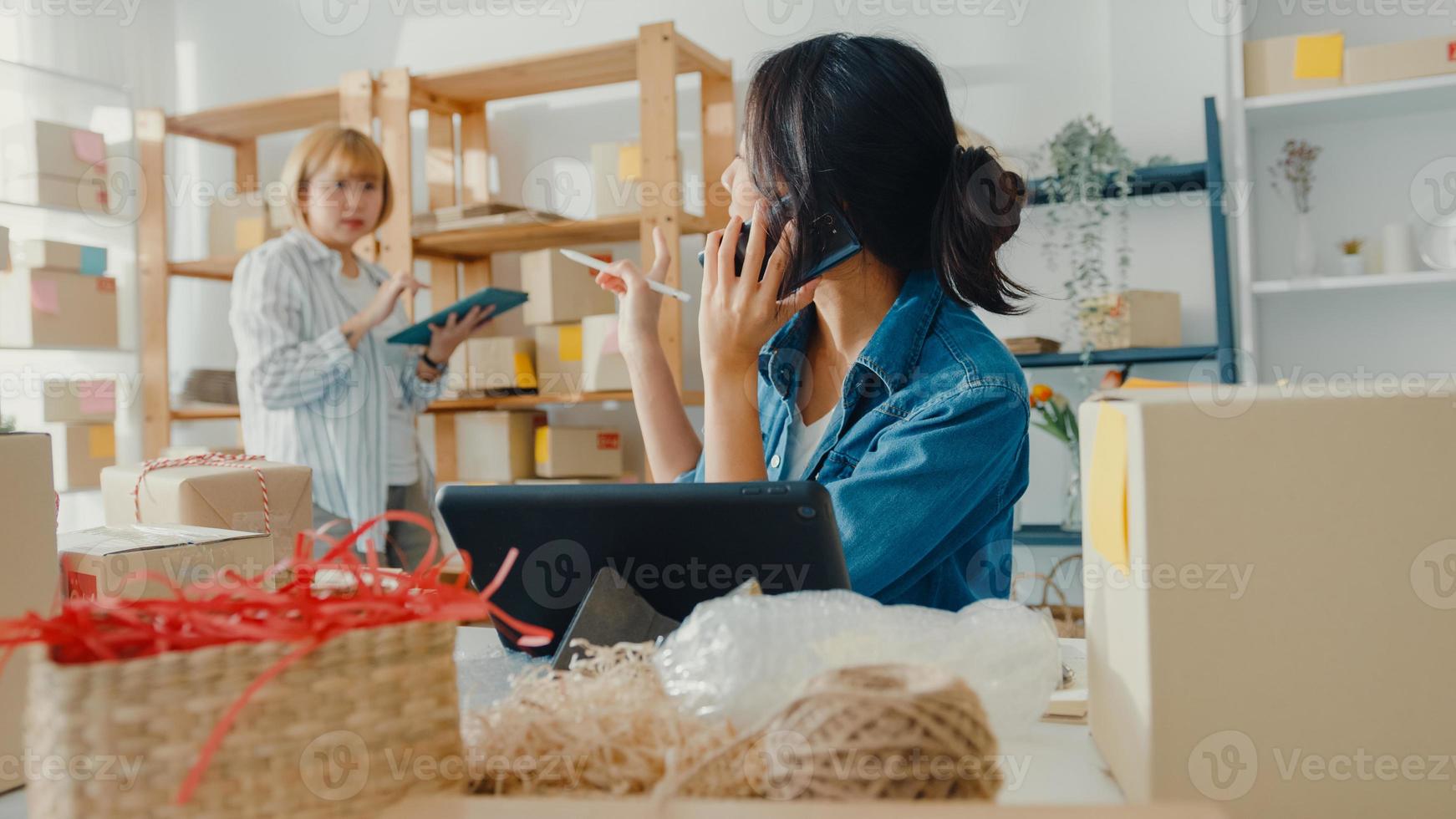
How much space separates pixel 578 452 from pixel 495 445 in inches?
9.9

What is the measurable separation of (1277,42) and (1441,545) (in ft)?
8.43

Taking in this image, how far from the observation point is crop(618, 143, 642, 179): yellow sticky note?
3.02m

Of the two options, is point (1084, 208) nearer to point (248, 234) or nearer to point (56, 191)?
point (248, 234)

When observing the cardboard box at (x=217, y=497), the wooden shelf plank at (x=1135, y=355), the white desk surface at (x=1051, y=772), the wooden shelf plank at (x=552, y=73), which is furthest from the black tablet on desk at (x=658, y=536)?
the wooden shelf plank at (x=552, y=73)

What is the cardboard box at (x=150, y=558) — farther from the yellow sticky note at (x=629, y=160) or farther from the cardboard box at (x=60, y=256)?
the cardboard box at (x=60, y=256)

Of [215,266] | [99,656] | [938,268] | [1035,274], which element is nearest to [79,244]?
[215,266]

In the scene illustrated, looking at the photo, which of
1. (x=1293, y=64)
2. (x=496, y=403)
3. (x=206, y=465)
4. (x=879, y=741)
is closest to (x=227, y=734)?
(x=879, y=741)

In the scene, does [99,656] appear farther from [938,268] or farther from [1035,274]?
[1035,274]

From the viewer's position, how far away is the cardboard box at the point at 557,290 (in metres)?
3.06

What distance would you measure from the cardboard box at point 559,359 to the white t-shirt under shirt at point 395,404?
407mm

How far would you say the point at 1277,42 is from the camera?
2674 mm

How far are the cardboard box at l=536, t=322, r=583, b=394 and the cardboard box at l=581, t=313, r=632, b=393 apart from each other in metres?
0.07

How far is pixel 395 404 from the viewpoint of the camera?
2773mm

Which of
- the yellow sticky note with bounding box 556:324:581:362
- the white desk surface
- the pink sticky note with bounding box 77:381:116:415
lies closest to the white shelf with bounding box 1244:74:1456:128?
the yellow sticky note with bounding box 556:324:581:362
